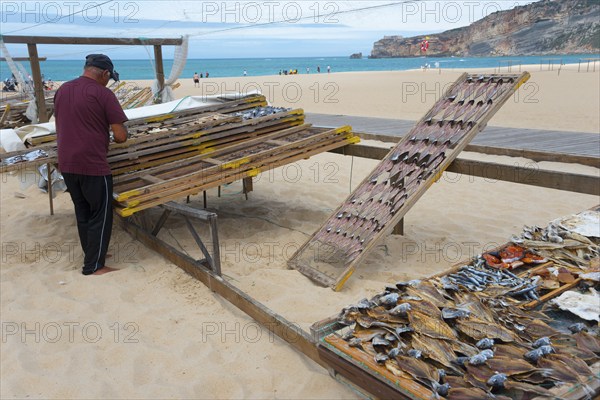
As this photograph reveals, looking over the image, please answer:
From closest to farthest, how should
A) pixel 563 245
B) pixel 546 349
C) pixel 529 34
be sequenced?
pixel 546 349 → pixel 563 245 → pixel 529 34

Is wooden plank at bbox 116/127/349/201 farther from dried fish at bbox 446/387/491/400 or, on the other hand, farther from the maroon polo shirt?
dried fish at bbox 446/387/491/400

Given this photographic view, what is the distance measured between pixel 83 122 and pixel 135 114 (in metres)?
2.21

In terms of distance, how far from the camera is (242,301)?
3.72m

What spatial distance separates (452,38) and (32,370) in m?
128

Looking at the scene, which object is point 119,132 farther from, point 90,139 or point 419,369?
point 419,369

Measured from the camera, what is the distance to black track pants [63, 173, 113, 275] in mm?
4520

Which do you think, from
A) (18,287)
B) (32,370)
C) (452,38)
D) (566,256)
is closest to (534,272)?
(566,256)

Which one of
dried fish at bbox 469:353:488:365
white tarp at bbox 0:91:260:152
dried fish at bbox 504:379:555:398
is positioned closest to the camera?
dried fish at bbox 504:379:555:398

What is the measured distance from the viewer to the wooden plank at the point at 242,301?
3139 mm

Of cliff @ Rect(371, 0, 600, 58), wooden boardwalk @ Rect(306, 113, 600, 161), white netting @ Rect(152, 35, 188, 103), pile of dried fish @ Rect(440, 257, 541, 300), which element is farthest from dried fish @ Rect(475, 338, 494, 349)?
cliff @ Rect(371, 0, 600, 58)

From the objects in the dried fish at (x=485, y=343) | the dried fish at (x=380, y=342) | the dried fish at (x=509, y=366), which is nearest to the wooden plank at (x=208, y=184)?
the dried fish at (x=380, y=342)

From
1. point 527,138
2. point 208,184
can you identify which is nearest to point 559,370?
point 208,184

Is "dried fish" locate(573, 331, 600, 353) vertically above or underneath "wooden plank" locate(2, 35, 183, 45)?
underneath

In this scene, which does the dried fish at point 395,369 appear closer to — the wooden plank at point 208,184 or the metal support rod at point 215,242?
the metal support rod at point 215,242
